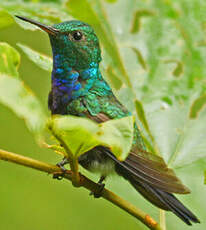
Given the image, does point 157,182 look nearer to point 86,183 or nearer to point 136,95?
point 86,183

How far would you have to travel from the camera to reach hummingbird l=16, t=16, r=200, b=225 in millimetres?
1982

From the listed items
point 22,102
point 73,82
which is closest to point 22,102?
point 22,102

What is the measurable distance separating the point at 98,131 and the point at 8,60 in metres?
0.49

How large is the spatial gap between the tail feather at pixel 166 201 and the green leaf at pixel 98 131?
2.92 feet

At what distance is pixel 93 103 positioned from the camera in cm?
235

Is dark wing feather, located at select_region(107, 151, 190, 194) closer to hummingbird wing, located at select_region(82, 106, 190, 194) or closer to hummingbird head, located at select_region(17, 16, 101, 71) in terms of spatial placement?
hummingbird wing, located at select_region(82, 106, 190, 194)

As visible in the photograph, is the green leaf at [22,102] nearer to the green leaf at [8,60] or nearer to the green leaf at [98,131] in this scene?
the green leaf at [98,131]

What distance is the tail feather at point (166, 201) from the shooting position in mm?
1912

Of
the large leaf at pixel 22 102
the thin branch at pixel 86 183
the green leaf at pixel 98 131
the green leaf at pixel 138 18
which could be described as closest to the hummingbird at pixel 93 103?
the thin branch at pixel 86 183

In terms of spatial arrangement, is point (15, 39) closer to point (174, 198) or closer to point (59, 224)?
point (59, 224)

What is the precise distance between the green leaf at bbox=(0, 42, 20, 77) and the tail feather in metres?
0.97

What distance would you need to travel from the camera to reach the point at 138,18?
296cm

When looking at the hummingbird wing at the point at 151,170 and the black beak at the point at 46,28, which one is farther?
the black beak at the point at 46,28

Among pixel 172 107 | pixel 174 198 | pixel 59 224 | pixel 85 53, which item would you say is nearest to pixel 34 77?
pixel 59 224
